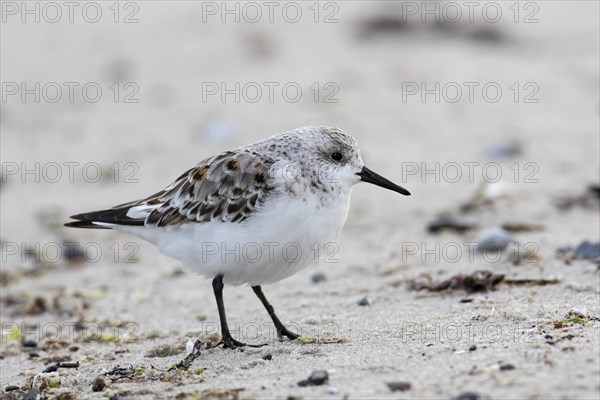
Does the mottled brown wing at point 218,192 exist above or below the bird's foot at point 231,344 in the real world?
above

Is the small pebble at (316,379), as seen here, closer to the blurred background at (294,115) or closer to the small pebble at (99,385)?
the small pebble at (99,385)

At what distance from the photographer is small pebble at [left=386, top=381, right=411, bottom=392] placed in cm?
363

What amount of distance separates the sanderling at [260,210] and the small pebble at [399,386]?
3.81 feet

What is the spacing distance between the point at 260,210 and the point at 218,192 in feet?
1.23

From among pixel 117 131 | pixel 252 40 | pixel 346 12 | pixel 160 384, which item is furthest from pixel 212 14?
pixel 160 384

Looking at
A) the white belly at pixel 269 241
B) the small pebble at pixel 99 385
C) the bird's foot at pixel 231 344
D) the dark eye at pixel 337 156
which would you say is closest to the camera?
the small pebble at pixel 99 385

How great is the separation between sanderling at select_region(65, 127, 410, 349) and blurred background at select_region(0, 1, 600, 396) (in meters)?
0.85

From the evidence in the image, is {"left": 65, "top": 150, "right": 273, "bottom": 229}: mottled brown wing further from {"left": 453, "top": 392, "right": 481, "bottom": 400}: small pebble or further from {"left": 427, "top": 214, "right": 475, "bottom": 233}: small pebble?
{"left": 427, "top": 214, "right": 475, "bottom": 233}: small pebble

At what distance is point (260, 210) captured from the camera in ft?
15.5

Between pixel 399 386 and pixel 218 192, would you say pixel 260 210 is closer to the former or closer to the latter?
pixel 218 192

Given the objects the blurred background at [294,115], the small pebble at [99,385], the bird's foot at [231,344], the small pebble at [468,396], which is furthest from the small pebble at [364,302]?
the small pebble at [468,396]

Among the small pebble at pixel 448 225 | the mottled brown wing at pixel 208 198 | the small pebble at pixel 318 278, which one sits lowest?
the small pebble at pixel 318 278

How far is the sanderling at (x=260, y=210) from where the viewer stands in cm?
470

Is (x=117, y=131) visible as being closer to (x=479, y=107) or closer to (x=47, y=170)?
(x=47, y=170)
